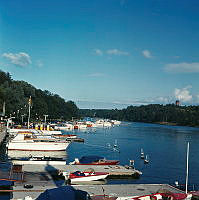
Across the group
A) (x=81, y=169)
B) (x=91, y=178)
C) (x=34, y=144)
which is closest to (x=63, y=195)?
(x=91, y=178)

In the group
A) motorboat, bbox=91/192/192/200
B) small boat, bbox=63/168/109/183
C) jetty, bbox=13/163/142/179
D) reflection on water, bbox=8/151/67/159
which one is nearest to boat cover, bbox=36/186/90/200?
motorboat, bbox=91/192/192/200

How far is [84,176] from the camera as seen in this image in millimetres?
30391

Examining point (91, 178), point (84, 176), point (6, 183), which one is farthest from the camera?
point (91, 178)

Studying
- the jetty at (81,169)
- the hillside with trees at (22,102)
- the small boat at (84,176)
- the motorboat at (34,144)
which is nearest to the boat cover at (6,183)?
the small boat at (84,176)

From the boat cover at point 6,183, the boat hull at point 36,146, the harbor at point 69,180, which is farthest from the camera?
the boat hull at point 36,146

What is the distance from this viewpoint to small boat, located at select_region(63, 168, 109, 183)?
2984 centimetres

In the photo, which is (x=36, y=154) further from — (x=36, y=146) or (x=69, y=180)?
(x=69, y=180)

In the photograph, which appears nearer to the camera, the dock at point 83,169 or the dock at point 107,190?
the dock at point 107,190

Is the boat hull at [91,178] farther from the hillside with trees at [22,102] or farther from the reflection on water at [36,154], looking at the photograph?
the hillside with trees at [22,102]

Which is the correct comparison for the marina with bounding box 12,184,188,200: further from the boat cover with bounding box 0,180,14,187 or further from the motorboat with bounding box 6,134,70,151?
the motorboat with bounding box 6,134,70,151

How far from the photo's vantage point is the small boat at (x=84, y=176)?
29.8 metres

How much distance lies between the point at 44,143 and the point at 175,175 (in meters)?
25.6

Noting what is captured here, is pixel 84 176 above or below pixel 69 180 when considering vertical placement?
above

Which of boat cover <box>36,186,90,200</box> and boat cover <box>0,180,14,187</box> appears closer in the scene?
boat cover <box>36,186,90,200</box>
